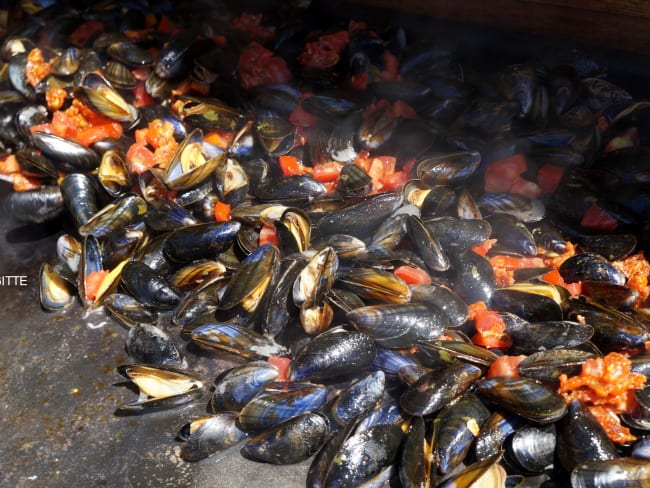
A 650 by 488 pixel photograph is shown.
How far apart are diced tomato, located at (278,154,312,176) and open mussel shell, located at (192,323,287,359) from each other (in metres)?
1.30

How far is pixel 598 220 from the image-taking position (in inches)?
136

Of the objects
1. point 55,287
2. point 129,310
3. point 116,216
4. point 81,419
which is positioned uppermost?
point 116,216

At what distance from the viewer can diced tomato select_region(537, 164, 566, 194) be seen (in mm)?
Answer: 3717

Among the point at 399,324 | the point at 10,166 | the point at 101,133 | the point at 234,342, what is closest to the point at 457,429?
the point at 399,324

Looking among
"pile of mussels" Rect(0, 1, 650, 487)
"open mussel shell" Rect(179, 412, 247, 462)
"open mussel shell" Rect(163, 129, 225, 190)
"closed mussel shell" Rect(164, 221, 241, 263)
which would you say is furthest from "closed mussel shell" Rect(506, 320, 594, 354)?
"open mussel shell" Rect(163, 129, 225, 190)

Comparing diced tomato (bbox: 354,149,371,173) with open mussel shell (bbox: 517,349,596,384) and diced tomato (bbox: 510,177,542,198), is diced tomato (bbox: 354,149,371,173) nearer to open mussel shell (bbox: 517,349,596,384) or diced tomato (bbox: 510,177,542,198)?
diced tomato (bbox: 510,177,542,198)

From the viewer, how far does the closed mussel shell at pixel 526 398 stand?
2449mm

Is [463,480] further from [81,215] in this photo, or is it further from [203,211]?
[81,215]

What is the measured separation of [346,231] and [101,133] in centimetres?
202

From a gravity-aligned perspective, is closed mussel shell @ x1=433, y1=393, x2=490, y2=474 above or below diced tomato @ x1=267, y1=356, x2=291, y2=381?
above

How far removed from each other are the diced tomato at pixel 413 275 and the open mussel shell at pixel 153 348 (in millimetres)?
1228

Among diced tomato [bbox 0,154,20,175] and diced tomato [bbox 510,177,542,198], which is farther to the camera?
diced tomato [bbox 0,154,20,175]

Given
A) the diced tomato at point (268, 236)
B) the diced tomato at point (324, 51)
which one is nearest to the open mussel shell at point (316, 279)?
the diced tomato at point (268, 236)

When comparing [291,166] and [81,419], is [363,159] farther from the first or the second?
[81,419]
